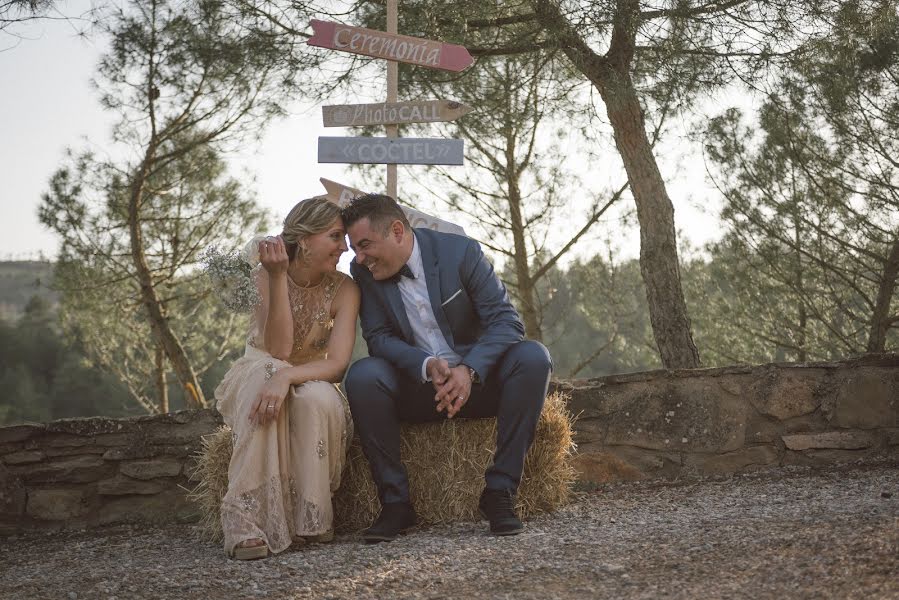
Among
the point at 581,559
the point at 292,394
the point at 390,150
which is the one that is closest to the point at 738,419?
the point at 581,559

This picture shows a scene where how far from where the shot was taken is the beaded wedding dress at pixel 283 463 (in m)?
2.75

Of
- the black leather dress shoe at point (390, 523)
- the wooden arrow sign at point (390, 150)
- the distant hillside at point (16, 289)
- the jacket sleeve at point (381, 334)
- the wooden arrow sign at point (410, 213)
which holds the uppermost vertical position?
the distant hillside at point (16, 289)

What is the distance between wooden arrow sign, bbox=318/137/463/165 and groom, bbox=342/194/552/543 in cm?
63

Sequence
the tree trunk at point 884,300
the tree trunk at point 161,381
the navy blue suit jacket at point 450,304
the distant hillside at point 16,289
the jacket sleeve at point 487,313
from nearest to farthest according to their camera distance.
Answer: the jacket sleeve at point 487,313, the navy blue suit jacket at point 450,304, the tree trunk at point 884,300, the tree trunk at point 161,381, the distant hillside at point 16,289

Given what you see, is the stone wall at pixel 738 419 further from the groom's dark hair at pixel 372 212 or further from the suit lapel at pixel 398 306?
the groom's dark hair at pixel 372 212

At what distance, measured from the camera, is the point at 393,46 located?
12.6ft

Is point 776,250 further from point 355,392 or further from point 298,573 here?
point 298,573

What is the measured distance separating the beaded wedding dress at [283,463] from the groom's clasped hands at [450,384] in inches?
13.3

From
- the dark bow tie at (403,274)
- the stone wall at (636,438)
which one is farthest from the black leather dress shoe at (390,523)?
the stone wall at (636,438)

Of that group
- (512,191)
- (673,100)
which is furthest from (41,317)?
(673,100)

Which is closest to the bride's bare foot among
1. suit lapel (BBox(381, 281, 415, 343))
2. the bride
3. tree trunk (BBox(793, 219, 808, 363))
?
the bride

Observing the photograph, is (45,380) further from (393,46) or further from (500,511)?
(500,511)

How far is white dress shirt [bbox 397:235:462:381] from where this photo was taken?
3.11m

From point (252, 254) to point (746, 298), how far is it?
5.75m
